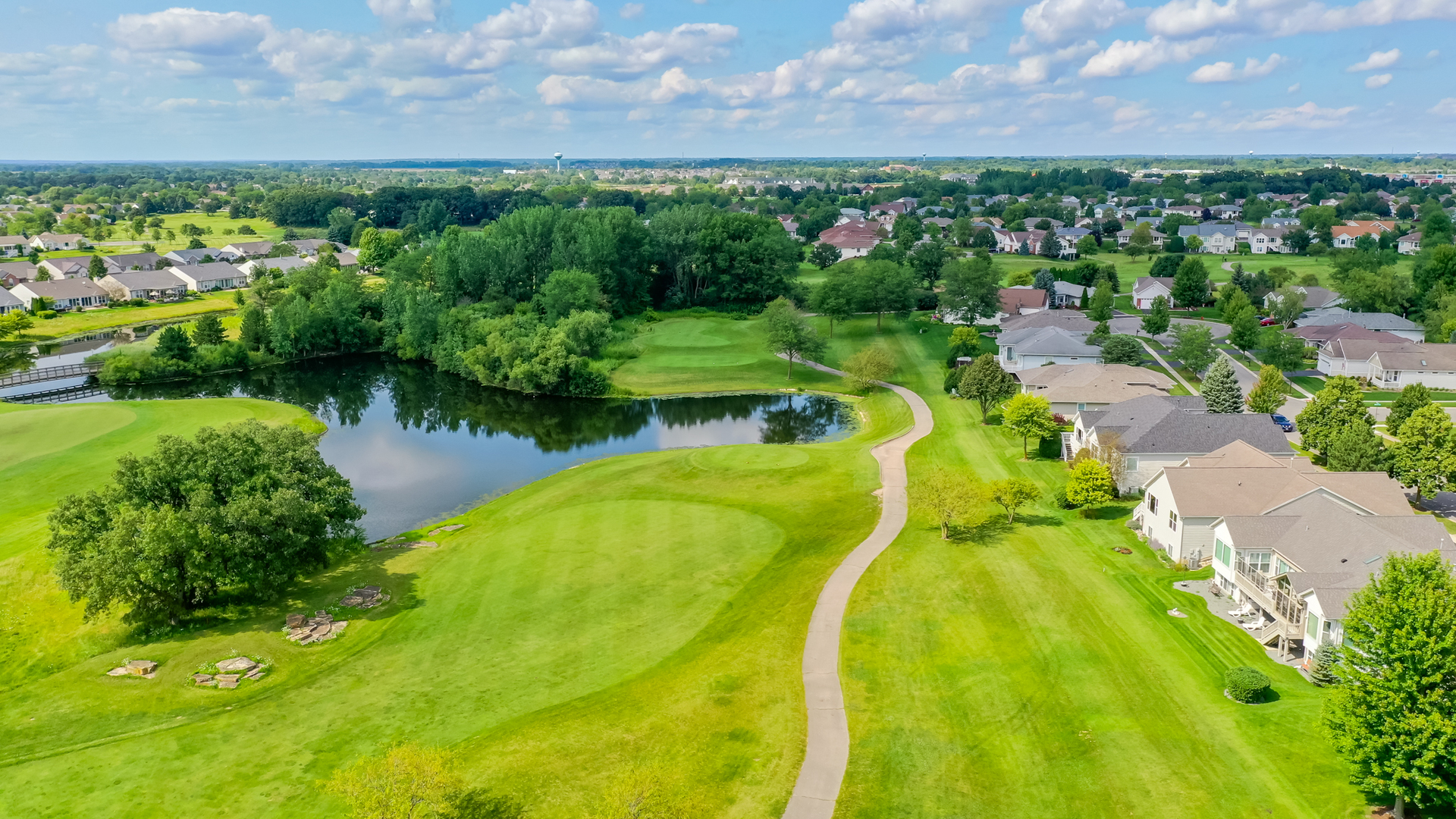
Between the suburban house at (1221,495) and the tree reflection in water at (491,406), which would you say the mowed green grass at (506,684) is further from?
the tree reflection in water at (491,406)

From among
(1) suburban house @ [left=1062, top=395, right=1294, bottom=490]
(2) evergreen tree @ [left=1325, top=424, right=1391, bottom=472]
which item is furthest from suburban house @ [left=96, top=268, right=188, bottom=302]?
(2) evergreen tree @ [left=1325, top=424, right=1391, bottom=472]

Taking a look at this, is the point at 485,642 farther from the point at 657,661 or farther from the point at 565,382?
the point at 565,382

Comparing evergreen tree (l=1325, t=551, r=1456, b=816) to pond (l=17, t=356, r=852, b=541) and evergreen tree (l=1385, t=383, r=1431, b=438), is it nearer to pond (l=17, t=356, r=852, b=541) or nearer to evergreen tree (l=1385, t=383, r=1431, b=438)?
evergreen tree (l=1385, t=383, r=1431, b=438)

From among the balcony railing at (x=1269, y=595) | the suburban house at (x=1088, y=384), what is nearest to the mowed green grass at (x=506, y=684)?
the balcony railing at (x=1269, y=595)

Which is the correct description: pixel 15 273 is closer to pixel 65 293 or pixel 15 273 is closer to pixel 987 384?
pixel 65 293

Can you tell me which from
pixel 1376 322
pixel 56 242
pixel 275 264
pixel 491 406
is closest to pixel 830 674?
pixel 491 406

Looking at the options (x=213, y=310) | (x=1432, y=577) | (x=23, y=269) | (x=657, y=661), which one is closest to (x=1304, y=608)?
(x=1432, y=577)

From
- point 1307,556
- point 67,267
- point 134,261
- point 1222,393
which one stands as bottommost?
point 1307,556
